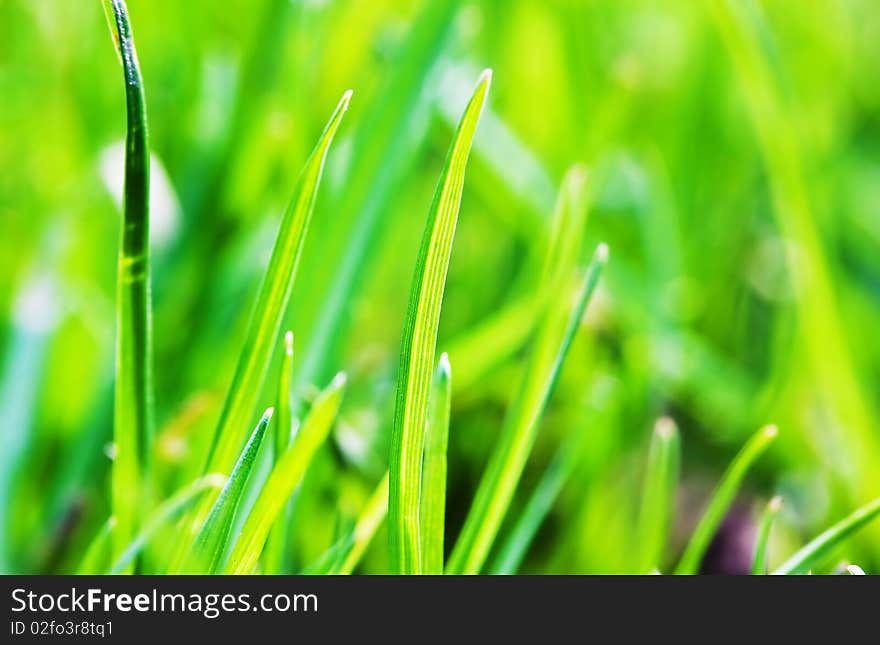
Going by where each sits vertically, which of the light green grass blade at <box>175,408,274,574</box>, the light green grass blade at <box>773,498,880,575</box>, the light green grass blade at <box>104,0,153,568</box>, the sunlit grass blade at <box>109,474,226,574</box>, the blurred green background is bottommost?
the light green grass blade at <box>773,498,880,575</box>

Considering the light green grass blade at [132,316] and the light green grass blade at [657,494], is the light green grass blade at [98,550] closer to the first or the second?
the light green grass blade at [132,316]

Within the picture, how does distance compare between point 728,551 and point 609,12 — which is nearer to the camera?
point 728,551

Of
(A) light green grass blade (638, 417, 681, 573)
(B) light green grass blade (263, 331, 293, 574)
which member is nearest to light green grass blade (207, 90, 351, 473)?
(B) light green grass blade (263, 331, 293, 574)

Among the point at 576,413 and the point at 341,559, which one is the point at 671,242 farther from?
the point at 341,559

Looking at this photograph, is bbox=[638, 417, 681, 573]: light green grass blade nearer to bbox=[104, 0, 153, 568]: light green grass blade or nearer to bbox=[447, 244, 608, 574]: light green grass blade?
bbox=[447, 244, 608, 574]: light green grass blade

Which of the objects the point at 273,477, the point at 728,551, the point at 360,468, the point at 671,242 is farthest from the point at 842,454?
the point at 273,477

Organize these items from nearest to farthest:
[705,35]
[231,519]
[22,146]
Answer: [231,519]
[22,146]
[705,35]
